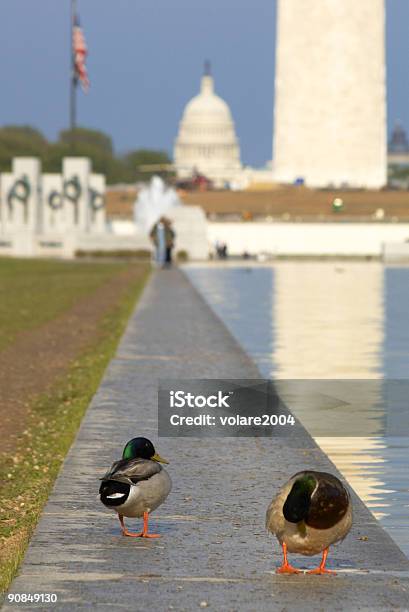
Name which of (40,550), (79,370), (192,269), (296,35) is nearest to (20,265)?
(192,269)

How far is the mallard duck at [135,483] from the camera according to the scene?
7570 mm

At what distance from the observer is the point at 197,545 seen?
797 cm

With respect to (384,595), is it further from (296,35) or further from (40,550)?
(296,35)

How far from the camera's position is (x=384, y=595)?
693 centimetres

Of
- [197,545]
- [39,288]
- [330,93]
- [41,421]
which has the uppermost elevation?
[330,93]

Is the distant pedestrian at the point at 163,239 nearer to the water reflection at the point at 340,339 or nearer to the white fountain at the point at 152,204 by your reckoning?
the water reflection at the point at 340,339

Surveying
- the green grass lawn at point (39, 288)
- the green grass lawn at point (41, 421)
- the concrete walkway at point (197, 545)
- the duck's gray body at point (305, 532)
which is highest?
the duck's gray body at point (305, 532)

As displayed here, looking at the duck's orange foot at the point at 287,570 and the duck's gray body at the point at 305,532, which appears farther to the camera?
the duck's orange foot at the point at 287,570

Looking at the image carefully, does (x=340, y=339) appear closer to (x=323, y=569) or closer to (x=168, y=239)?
(x=323, y=569)

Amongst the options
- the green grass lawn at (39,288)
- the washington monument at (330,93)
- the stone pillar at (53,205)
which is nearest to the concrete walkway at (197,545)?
the green grass lawn at (39,288)

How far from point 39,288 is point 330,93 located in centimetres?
9393

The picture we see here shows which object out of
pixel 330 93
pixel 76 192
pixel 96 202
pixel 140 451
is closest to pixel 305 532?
pixel 140 451

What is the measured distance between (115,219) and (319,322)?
2703 inches

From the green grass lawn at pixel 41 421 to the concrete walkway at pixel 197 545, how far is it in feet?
0.57
